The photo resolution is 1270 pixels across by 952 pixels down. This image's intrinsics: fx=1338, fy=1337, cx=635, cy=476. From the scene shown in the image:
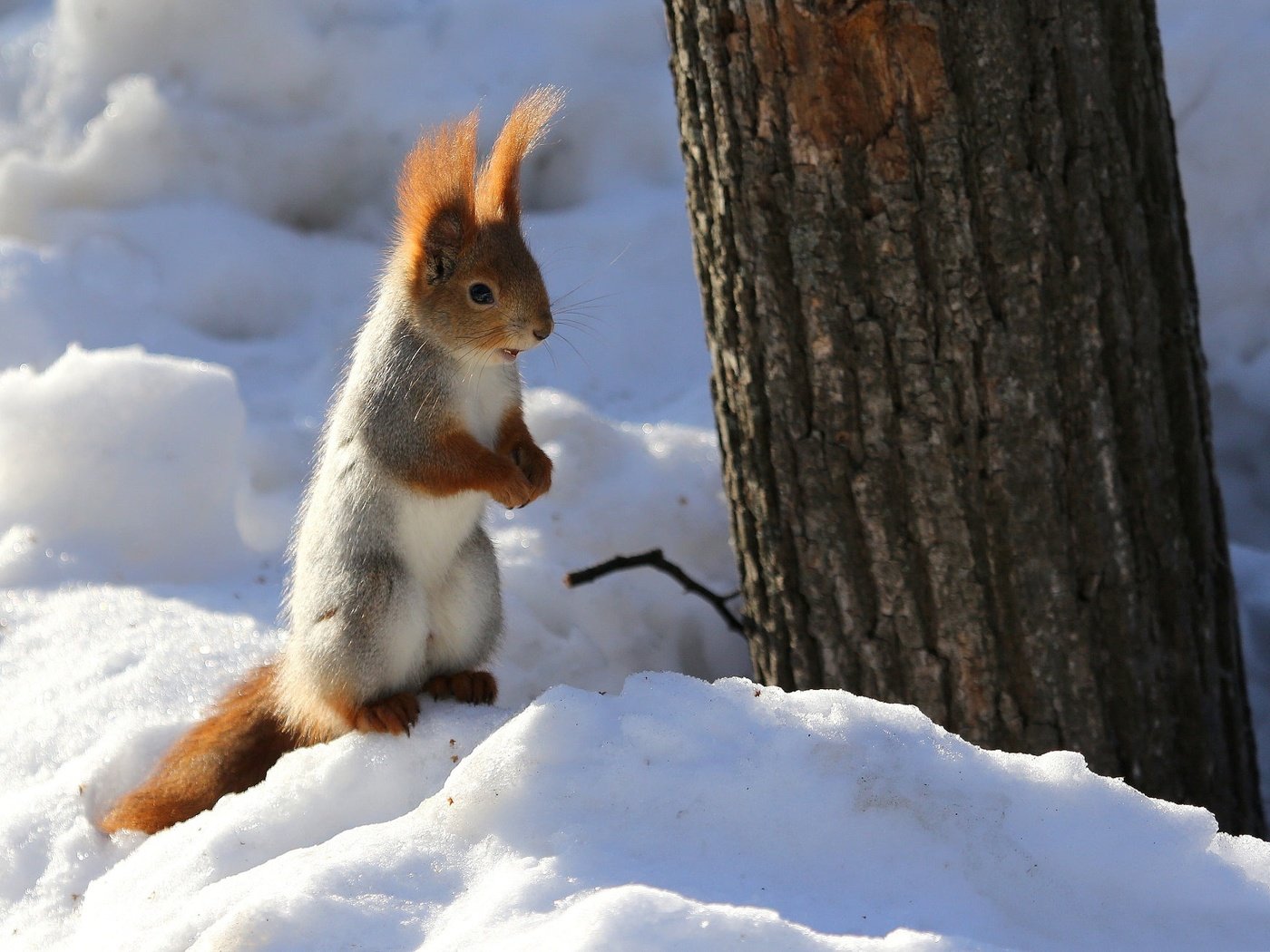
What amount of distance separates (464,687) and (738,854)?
862 mm

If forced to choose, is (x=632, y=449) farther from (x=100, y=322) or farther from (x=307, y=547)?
(x=100, y=322)

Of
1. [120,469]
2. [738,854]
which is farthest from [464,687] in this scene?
[120,469]

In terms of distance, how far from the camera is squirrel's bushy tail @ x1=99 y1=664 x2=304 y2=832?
2.24 m

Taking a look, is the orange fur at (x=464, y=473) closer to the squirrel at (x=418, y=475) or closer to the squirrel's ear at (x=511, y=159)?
the squirrel at (x=418, y=475)

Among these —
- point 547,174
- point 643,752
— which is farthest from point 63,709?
point 547,174

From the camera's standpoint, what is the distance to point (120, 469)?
325 cm

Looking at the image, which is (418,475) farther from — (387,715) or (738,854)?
(738,854)

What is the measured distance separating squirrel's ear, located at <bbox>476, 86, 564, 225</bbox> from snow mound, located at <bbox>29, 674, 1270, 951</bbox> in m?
0.88

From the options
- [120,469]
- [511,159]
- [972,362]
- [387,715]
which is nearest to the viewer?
[387,715]

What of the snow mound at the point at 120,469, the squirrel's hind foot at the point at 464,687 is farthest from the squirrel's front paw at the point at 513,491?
the snow mound at the point at 120,469

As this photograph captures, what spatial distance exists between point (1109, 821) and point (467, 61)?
3.76m

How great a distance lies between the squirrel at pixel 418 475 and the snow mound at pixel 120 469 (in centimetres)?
102

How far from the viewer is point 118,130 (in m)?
4.43

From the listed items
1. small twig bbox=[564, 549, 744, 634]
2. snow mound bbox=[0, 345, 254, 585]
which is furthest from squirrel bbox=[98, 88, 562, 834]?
snow mound bbox=[0, 345, 254, 585]
